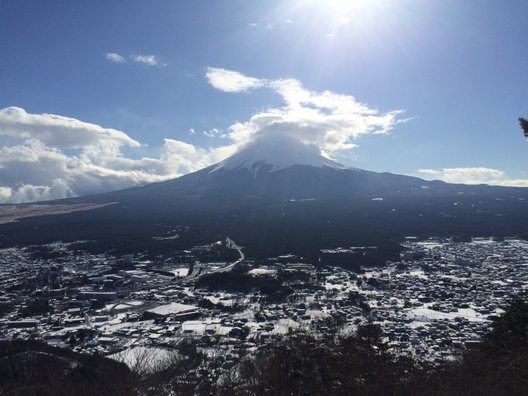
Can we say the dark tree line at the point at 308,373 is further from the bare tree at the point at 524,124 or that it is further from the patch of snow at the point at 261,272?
the patch of snow at the point at 261,272

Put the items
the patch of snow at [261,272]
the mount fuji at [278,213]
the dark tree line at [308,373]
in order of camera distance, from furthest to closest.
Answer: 1. the mount fuji at [278,213]
2. the patch of snow at [261,272]
3. the dark tree line at [308,373]

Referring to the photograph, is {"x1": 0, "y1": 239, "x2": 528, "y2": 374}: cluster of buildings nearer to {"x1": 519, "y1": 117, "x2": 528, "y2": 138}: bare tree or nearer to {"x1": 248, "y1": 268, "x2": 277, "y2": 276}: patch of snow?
{"x1": 248, "y1": 268, "x2": 277, "y2": 276}: patch of snow

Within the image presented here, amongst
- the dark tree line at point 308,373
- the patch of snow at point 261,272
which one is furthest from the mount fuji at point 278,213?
the dark tree line at point 308,373

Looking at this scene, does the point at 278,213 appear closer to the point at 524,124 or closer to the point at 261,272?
the point at 261,272

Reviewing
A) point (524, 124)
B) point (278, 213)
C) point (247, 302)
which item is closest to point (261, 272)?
point (247, 302)

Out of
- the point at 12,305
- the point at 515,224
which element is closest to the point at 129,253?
the point at 12,305

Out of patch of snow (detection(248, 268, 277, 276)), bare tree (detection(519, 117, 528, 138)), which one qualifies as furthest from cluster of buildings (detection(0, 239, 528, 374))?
bare tree (detection(519, 117, 528, 138))

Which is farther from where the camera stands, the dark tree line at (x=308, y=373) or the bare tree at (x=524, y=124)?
the dark tree line at (x=308, y=373)
